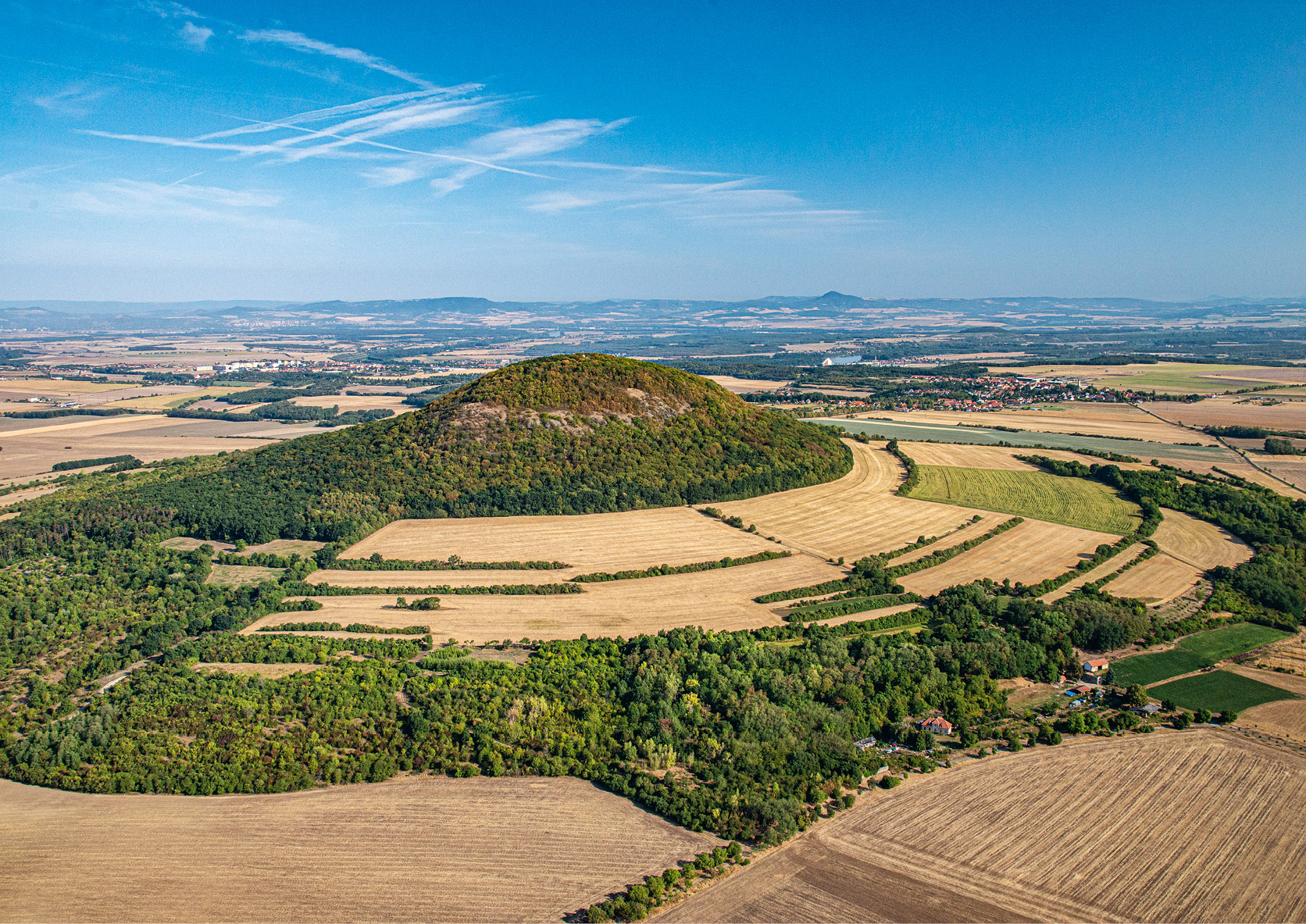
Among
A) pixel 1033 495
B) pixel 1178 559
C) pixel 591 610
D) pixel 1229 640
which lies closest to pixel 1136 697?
pixel 1229 640

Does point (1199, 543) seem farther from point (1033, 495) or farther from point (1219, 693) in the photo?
point (1219, 693)

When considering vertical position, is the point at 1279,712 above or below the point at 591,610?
below

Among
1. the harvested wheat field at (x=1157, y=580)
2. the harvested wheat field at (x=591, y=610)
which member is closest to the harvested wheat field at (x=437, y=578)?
the harvested wheat field at (x=591, y=610)

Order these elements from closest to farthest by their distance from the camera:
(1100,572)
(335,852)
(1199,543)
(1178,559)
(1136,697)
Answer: (335,852) → (1136,697) → (1100,572) → (1178,559) → (1199,543)

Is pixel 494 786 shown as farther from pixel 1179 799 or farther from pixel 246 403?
pixel 246 403

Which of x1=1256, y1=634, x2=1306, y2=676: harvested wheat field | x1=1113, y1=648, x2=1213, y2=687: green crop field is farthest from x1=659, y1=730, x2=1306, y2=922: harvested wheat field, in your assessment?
x1=1256, y1=634, x2=1306, y2=676: harvested wheat field

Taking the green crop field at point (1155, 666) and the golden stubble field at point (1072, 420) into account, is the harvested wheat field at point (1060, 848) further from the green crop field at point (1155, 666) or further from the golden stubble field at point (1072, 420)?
the golden stubble field at point (1072, 420)

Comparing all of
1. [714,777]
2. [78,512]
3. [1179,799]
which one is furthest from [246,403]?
[1179,799]
